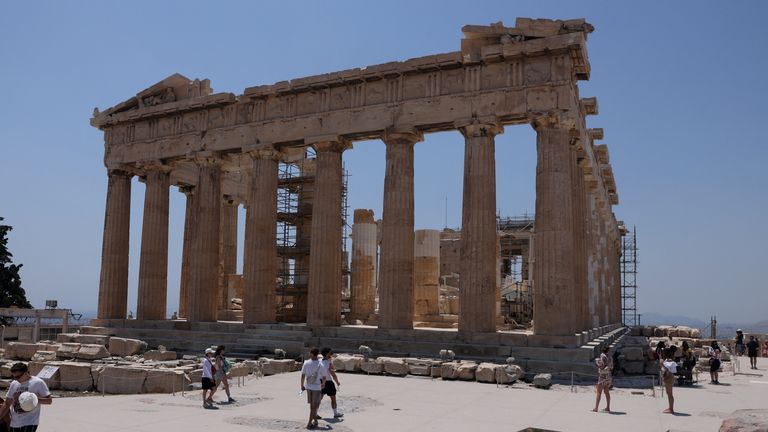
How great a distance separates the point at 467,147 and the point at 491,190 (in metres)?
1.90

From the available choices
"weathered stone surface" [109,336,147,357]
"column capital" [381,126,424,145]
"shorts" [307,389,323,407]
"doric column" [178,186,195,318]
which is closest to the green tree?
"doric column" [178,186,195,318]

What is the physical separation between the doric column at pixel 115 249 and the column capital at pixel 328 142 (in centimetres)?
1190

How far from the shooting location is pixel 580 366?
72.4 feet

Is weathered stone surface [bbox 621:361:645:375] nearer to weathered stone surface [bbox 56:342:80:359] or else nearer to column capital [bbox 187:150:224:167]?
weathered stone surface [bbox 56:342:80:359]

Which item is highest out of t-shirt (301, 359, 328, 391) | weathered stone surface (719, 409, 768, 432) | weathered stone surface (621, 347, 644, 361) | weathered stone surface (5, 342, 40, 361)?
weathered stone surface (719, 409, 768, 432)

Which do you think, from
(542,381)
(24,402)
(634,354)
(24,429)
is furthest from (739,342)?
(24,402)

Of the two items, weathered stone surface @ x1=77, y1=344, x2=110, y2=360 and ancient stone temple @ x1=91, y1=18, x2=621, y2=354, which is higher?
ancient stone temple @ x1=91, y1=18, x2=621, y2=354

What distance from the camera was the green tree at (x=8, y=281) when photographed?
47.3 metres

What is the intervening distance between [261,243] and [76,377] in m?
11.9

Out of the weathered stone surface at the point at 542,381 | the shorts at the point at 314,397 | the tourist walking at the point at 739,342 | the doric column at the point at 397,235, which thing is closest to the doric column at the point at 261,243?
the doric column at the point at 397,235

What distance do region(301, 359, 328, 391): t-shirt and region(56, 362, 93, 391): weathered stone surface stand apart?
9250mm

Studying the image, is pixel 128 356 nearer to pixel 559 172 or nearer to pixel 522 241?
pixel 559 172

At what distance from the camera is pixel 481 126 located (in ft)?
85.6

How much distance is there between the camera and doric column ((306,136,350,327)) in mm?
28969
